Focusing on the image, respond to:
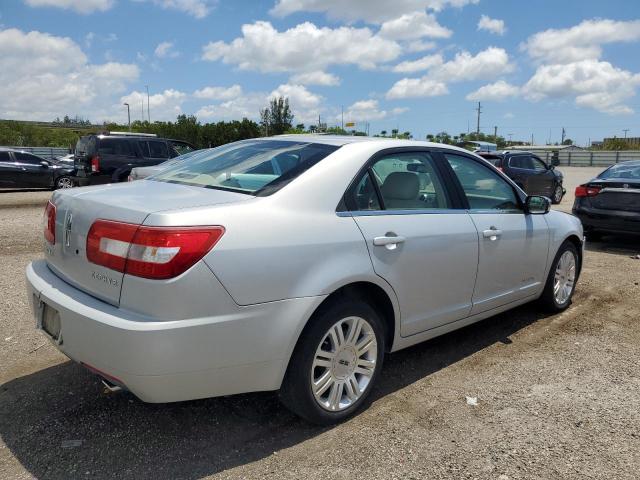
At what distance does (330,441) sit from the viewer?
9.65ft

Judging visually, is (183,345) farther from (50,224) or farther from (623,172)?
(623,172)

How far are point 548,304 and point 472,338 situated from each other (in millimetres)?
993

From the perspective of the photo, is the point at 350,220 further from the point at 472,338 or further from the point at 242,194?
the point at 472,338

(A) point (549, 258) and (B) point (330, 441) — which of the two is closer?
(B) point (330, 441)

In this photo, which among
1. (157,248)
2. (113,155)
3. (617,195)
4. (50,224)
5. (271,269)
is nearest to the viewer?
(157,248)

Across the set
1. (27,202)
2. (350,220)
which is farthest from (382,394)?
(27,202)

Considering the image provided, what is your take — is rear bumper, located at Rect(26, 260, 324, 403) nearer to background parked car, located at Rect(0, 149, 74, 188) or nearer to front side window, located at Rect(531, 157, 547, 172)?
front side window, located at Rect(531, 157, 547, 172)

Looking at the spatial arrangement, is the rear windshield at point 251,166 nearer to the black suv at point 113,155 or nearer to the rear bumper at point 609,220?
the rear bumper at point 609,220

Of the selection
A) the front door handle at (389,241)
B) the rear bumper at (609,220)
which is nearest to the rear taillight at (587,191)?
the rear bumper at (609,220)

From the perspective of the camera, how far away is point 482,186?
427 cm

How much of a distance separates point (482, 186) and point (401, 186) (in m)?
1.04

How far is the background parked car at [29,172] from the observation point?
688 inches

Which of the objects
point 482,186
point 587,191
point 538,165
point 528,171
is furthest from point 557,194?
point 482,186

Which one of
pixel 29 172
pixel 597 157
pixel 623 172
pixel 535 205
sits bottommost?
pixel 29 172
